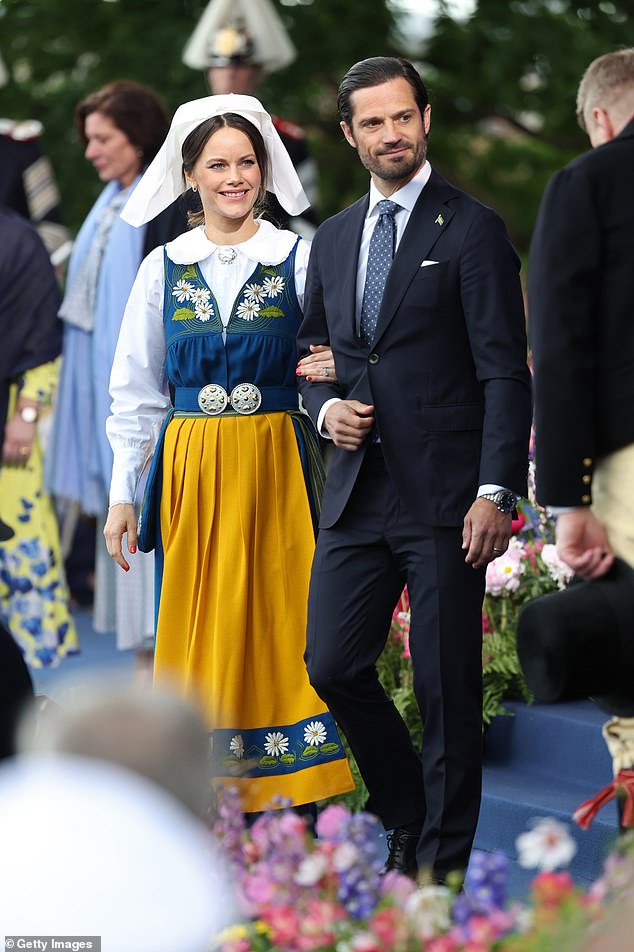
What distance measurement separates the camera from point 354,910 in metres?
2.34

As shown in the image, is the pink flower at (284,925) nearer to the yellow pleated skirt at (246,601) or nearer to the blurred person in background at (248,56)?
the yellow pleated skirt at (246,601)

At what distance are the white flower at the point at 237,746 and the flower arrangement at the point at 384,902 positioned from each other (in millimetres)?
1701

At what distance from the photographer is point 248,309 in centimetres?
420

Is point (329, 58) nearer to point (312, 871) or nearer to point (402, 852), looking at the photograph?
point (402, 852)

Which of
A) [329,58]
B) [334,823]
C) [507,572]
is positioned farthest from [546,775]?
[329,58]

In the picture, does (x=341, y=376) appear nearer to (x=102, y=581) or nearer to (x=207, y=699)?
(x=207, y=699)

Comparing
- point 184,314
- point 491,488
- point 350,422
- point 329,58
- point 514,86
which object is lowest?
point 491,488

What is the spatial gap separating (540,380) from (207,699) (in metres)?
1.51

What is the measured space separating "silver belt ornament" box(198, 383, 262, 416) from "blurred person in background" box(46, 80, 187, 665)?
5.61ft

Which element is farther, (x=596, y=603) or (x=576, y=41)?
(x=576, y=41)

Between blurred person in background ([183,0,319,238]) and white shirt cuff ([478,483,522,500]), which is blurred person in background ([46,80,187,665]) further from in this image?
white shirt cuff ([478,483,522,500])

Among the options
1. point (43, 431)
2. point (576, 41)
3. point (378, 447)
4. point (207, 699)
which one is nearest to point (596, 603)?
point (378, 447)

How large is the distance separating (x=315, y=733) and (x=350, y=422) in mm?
916

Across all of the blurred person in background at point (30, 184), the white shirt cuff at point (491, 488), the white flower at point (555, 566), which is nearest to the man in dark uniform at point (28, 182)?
the blurred person in background at point (30, 184)
